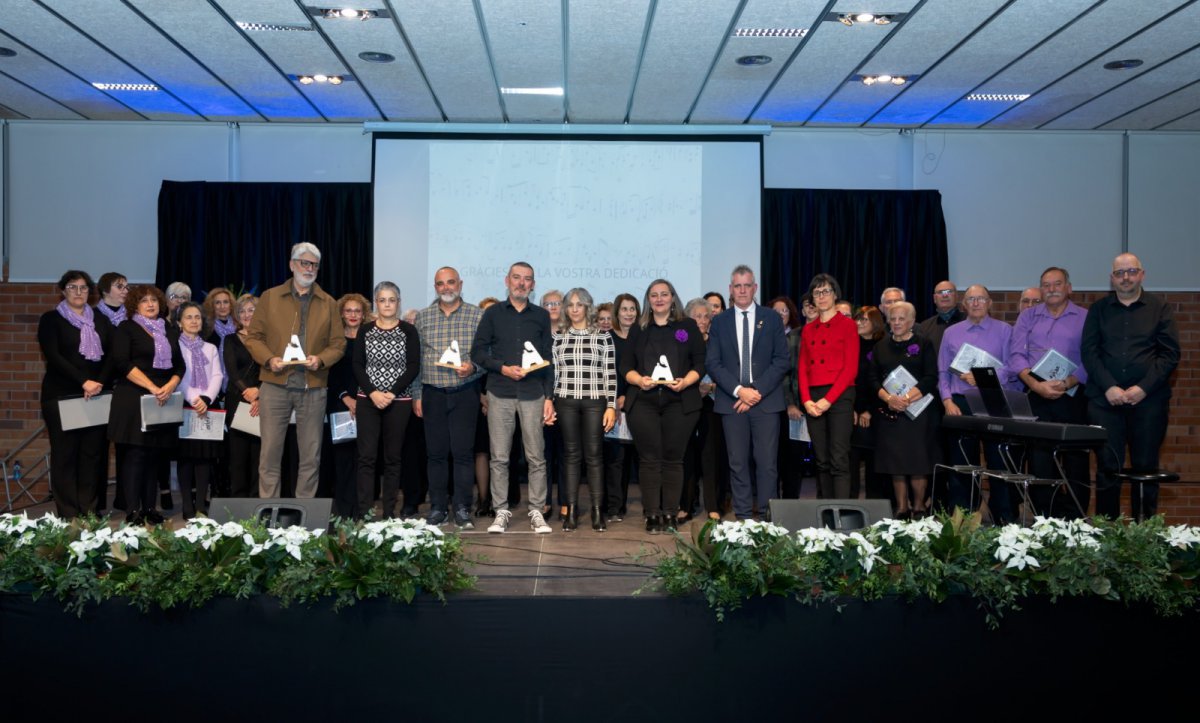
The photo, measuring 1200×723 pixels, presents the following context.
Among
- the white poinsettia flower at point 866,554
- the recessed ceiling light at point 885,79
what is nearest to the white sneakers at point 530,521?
the white poinsettia flower at point 866,554

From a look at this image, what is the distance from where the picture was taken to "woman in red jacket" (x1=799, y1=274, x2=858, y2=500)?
5301mm

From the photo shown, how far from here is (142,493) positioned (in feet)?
18.2

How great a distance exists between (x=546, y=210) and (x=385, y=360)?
10.3 ft

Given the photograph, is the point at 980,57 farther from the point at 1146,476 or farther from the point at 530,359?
the point at 530,359

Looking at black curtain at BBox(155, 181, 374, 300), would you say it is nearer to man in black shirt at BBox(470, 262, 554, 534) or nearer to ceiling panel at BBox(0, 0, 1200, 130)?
ceiling panel at BBox(0, 0, 1200, 130)

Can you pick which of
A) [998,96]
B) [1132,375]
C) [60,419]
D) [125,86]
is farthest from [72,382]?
[998,96]

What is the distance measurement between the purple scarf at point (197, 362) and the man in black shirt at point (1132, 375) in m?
5.22

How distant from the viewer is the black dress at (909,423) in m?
5.46

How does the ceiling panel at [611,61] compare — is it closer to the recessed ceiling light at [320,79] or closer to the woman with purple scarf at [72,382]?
the recessed ceiling light at [320,79]

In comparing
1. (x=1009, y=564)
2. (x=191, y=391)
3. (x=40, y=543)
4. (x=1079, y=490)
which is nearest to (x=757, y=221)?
(x=1079, y=490)

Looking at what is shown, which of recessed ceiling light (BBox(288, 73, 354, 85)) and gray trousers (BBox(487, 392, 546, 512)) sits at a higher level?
recessed ceiling light (BBox(288, 73, 354, 85))

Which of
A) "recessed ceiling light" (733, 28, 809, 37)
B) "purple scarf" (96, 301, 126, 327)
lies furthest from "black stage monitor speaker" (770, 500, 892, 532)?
"purple scarf" (96, 301, 126, 327)

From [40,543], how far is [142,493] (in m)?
2.99

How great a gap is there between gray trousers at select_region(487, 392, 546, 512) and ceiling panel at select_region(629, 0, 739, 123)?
2462 mm
